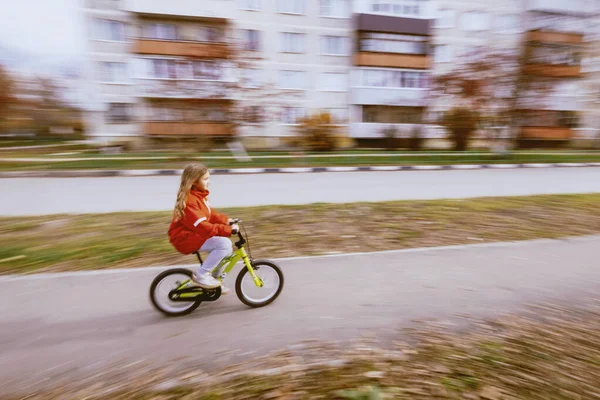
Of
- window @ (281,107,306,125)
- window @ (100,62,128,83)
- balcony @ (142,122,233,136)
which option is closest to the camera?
balcony @ (142,122,233,136)

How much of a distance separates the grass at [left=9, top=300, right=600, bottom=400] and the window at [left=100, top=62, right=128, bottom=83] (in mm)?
27898

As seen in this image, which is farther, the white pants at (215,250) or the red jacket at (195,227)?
the white pants at (215,250)

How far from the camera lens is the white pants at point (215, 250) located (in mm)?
3545

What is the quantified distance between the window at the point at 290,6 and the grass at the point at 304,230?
23660mm

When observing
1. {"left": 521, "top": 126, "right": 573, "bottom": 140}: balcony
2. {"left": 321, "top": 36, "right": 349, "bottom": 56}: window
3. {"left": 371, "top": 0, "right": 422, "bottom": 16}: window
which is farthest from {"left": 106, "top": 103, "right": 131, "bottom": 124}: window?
{"left": 521, "top": 126, "right": 573, "bottom": 140}: balcony

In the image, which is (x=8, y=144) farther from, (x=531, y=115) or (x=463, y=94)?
(x=531, y=115)

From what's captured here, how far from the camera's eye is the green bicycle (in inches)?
143

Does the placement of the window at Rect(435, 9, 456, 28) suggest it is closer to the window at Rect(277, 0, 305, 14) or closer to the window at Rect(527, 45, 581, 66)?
the window at Rect(277, 0, 305, 14)

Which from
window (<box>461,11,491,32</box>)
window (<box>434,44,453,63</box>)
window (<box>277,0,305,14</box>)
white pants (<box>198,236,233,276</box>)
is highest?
window (<box>277,0,305,14</box>)

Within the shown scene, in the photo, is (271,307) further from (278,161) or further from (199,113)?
(199,113)

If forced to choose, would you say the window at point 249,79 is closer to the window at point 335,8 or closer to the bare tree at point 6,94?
the window at point 335,8

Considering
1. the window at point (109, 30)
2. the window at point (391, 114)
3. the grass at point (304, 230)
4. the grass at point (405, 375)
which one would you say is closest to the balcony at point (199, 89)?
the window at point (109, 30)

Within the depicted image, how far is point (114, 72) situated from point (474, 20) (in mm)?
28855

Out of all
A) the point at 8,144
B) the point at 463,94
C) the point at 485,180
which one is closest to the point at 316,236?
the point at 485,180
